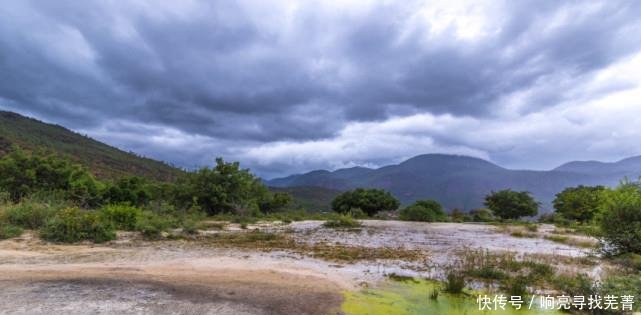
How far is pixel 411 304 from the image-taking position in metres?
→ 6.43

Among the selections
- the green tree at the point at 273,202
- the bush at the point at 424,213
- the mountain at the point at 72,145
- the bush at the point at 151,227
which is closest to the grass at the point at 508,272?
the bush at the point at 151,227

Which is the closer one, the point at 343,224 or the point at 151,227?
the point at 151,227

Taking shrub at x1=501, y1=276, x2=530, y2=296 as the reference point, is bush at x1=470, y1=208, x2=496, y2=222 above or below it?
above

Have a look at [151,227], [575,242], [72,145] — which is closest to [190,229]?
[151,227]

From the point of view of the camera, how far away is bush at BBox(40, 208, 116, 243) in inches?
445

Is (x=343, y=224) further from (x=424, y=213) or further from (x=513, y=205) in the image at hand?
(x=513, y=205)

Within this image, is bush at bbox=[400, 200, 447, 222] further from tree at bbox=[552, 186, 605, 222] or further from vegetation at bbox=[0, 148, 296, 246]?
tree at bbox=[552, 186, 605, 222]

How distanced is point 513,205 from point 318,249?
3651 centimetres

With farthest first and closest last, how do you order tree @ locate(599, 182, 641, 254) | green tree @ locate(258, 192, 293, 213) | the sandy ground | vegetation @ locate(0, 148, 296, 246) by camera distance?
green tree @ locate(258, 192, 293, 213), vegetation @ locate(0, 148, 296, 246), tree @ locate(599, 182, 641, 254), the sandy ground

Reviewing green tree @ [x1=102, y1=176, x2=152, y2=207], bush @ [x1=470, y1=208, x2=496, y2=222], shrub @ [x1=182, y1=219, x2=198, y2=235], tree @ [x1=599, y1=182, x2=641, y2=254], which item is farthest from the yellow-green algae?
bush @ [x1=470, y1=208, x2=496, y2=222]

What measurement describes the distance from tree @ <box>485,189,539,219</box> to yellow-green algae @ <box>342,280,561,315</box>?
129 ft

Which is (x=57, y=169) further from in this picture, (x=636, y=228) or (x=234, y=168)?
(x=636, y=228)

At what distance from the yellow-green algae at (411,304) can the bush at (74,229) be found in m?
9.57

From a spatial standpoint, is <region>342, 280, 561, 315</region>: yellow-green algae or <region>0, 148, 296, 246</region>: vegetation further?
<region>0, 148, 296, 246</region>: vegetation
